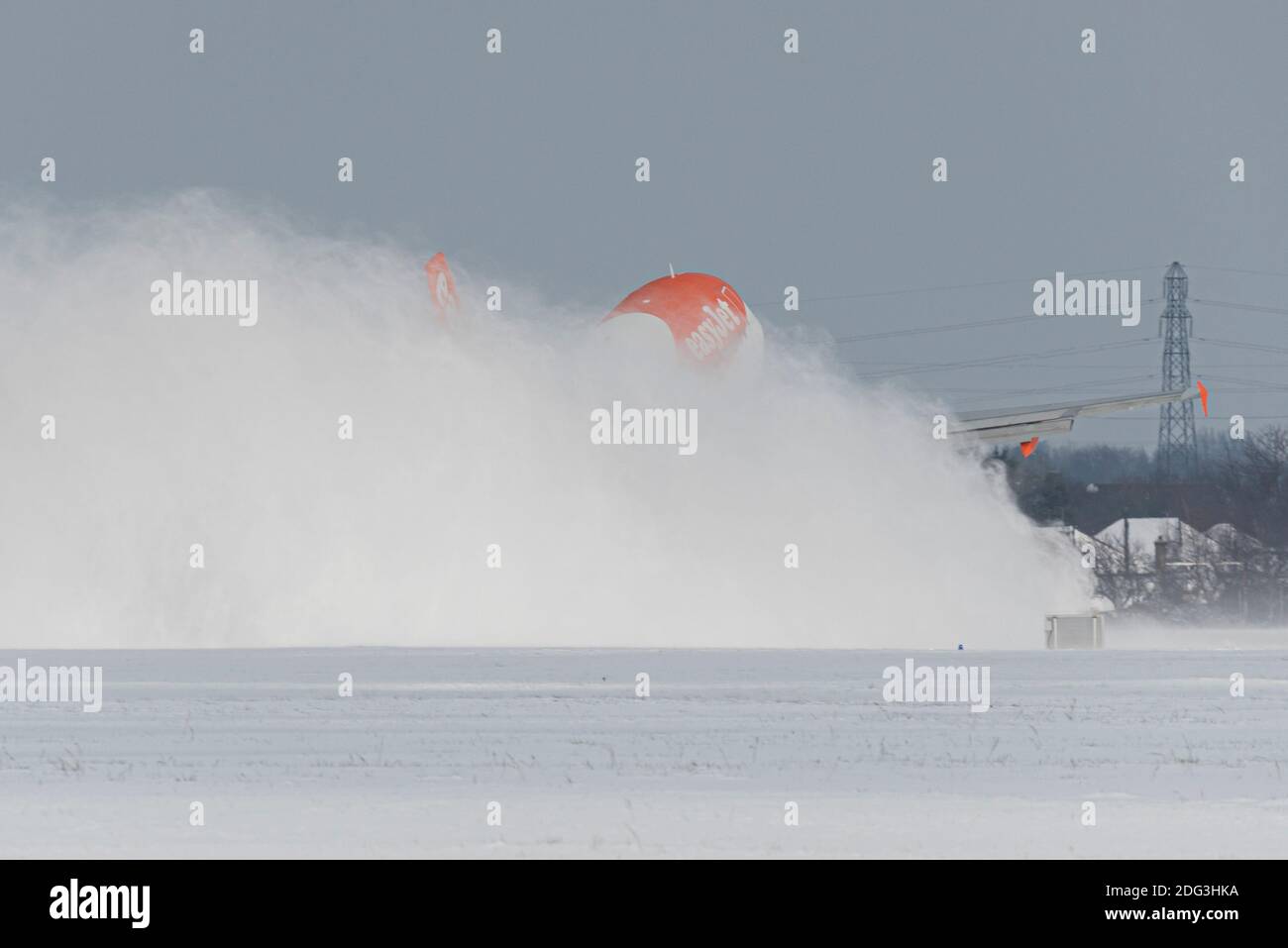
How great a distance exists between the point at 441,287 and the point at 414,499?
4392 mm

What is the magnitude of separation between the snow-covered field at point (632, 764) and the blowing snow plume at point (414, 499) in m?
5.06

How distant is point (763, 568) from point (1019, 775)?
18.0 m

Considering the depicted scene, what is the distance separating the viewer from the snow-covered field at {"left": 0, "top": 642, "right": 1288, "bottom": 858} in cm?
1310

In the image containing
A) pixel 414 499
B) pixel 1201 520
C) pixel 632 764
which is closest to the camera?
pixel 632 764

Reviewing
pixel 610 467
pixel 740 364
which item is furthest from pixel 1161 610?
pixel 610 467

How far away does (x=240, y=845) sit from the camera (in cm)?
1266

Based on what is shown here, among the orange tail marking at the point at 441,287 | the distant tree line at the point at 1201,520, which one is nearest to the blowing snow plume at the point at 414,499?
the orange tail marking at the point at 441,287

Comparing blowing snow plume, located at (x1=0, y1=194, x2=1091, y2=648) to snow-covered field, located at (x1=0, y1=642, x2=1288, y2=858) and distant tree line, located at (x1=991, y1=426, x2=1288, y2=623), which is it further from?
distant tree line, located at (x1=991, y1=426, x2=1288, y2=623)

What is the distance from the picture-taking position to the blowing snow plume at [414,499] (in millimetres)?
30781

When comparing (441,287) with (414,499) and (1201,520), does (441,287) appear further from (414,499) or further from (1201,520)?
(1201,520)

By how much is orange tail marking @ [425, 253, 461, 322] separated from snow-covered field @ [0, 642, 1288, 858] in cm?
1007

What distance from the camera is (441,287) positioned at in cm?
3475

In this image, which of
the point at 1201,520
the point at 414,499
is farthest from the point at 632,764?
the point at 1201,520
